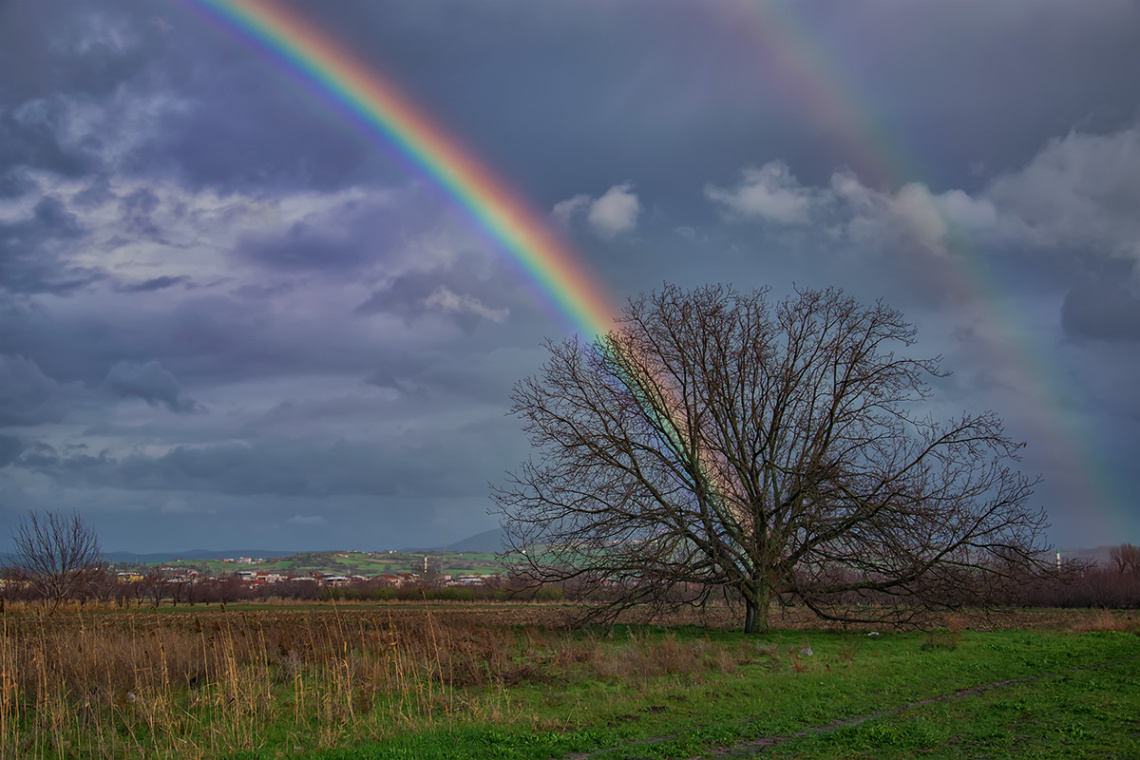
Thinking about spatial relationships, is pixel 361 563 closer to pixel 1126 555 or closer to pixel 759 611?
pixel 1126 555

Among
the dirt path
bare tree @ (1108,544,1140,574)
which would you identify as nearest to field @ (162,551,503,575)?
bare tree @ (1108,544,1140,574)

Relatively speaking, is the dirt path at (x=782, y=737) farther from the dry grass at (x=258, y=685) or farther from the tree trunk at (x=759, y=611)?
the tree trunk at (x=759, y=611)

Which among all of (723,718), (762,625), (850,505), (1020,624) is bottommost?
(1020,624)

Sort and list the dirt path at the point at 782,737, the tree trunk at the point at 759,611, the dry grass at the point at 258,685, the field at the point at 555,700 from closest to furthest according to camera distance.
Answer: the dirt path at the point at 782,737
the field at the point at 555,700
the dry grass at the point at 258,685
the tree trunk at the point at 759,611

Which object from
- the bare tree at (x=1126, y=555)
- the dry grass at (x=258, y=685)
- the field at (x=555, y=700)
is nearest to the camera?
the field at (x=555, y=700)

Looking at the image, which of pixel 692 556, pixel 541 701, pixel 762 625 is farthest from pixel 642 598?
pixel 541 701

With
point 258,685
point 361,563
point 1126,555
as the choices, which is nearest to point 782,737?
point 258,685

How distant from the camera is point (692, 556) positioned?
2141cm

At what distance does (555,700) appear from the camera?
12102 mm

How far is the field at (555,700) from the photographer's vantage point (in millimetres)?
8852

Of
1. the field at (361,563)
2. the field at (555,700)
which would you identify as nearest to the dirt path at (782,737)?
the field at (555,700)

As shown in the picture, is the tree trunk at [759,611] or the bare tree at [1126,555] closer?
the tree trunk at [759,611]

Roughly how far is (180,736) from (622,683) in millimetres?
6831

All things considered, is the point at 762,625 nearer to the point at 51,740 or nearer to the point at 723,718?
the point at 723,718
